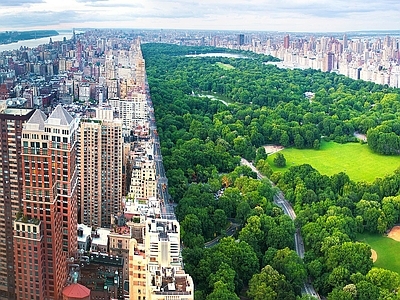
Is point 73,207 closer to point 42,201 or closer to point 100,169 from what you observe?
point 42,201

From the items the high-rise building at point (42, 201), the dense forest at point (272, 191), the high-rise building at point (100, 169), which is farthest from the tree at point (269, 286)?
the high-rise building at point (100, 169)

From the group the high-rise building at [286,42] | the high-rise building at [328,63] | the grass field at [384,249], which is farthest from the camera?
the high-rise building at [286,42]

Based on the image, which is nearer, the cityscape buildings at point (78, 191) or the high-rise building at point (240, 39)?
the cityscape buildings at point (78, 191)

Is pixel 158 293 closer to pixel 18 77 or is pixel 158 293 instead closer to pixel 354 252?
pixel 354 252

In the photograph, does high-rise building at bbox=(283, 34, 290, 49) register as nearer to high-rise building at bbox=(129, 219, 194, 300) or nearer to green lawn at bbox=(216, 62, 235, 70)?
green lawn at bbox=(216, 62, 235, 70)

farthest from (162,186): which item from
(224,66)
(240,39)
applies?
(240,39)

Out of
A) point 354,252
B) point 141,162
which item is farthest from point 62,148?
point 354,252

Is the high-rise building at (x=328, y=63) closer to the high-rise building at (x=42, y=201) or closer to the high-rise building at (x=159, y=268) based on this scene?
the high-rise building at (x=159, y=268)
